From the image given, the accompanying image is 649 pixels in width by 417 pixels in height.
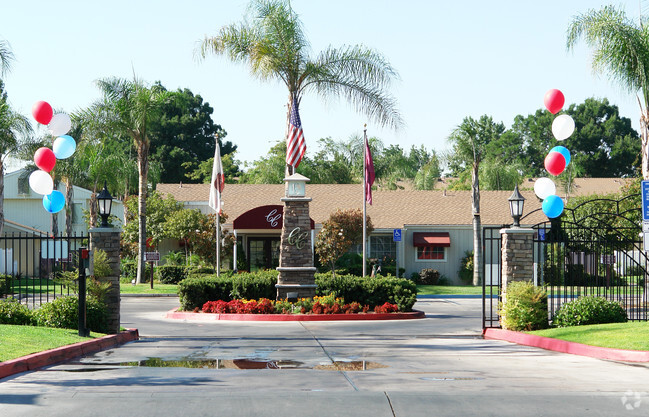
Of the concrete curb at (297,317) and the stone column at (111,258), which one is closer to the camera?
Result: the stone column at (111,258)

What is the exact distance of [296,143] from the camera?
2469cm

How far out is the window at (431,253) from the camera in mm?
42500

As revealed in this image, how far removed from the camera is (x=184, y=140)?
77.8m

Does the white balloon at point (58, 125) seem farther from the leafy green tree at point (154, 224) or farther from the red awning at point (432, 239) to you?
the red awning at point (432, 239)

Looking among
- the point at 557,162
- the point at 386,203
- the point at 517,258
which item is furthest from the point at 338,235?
the point at 557,162

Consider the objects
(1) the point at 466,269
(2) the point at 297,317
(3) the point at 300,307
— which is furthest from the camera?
(1) the point at 466,269

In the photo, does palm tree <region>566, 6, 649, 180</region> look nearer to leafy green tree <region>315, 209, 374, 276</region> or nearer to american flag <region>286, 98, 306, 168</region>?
american flag <region>286, 98, 306, 168</region>

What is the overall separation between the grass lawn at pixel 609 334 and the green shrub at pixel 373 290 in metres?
6.94

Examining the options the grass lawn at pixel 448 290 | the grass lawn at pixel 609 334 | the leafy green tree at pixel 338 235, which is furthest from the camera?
the leafy green tree at pixel 338 235

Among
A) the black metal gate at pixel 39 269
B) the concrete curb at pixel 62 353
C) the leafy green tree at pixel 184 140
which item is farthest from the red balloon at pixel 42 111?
the leafy green tree at pixel 184 140

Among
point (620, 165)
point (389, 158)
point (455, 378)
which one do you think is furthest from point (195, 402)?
point (620, 165)

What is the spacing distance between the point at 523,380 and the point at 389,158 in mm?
56500

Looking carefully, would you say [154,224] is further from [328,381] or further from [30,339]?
[328,381]

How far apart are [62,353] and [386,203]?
34551 millimetres
